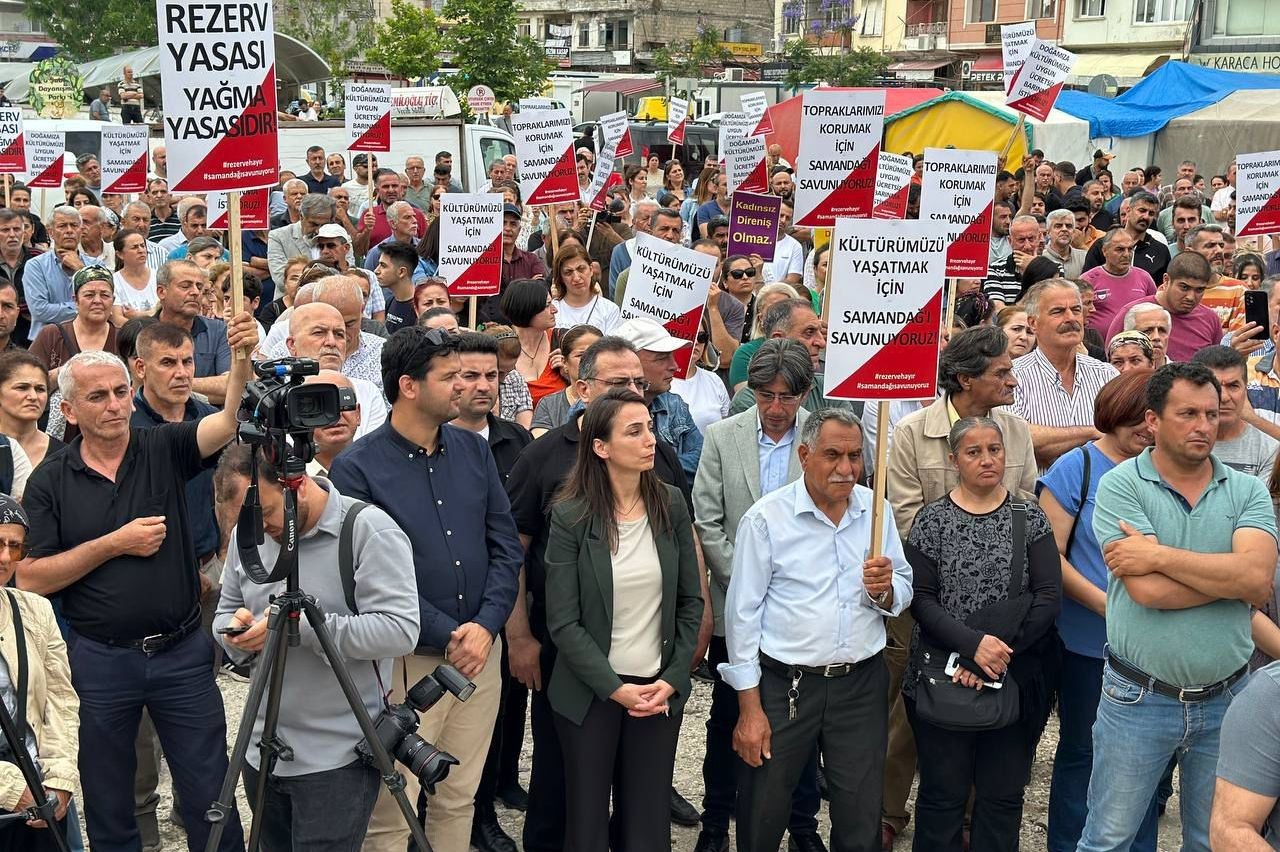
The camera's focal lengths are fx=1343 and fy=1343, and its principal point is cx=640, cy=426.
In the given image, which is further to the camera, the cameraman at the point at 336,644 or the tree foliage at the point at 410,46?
the tree foliage at the point at 410,46

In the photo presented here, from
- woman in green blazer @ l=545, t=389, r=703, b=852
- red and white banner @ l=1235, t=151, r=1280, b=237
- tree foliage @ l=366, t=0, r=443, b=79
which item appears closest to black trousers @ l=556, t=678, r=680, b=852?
woman in green blazer @ l=545, t=389, r=703, b=852

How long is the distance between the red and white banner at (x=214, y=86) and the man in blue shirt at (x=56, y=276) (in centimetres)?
505

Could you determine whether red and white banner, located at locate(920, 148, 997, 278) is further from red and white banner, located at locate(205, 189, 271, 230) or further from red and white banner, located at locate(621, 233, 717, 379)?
red and white banner, located at locate(205, 189, 271, 230)

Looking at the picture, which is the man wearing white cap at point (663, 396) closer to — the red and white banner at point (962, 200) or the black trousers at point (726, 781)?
the black trousers at point (726, 781)

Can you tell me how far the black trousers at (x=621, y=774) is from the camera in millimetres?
4734

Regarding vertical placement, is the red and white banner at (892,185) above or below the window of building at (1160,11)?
below

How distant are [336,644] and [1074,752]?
291cm

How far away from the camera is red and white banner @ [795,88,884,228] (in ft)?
29.6

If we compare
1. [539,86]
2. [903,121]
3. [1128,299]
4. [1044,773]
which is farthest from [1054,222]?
[539,86]

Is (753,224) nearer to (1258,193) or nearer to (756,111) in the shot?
(1258,193)

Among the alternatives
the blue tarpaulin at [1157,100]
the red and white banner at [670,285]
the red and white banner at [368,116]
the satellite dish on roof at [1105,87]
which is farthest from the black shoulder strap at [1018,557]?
the satellite dish on roof at [1105,87]

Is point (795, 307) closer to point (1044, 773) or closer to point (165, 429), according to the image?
point (1044, 773)

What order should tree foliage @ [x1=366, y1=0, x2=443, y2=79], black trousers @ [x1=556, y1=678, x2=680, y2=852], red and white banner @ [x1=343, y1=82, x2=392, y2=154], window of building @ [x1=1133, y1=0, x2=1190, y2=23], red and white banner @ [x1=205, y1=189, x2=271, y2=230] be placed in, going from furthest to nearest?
window of building @ [x1=1133, y1=0, x2=1190, y2=23], tree foliage @ [x1=366, y1=0, x2=443, y2=79], red and white banner @ [x1=343, y1=82, x2=392, y2=154], red and white banner @ [x1=205, y1=189, x2=271, y2=230], black trousers @ [x1=556, y1=678, x2=680, y2=852]

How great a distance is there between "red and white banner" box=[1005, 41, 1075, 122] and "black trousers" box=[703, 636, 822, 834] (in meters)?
9.19
